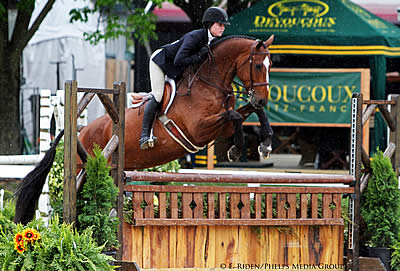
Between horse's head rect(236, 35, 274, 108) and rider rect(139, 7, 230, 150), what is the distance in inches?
13.3

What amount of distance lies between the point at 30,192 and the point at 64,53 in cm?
1073

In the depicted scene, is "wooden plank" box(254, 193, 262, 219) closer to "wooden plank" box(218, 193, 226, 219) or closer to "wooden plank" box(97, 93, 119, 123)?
"wooden plank" box(218, 193, 226, 219)

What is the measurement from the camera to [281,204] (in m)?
5.20

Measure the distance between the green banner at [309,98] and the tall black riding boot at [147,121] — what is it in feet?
16.6

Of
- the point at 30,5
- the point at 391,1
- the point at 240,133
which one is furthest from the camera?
the point at 391,1

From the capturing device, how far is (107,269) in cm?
418

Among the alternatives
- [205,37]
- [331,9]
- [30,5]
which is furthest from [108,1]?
[205,37]

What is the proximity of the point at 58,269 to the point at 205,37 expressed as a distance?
2.86 meters

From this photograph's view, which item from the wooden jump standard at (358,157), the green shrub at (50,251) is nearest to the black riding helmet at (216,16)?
the wooden jump standard at (358,157)

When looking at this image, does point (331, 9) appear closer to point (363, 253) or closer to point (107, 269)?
point (363, 253)

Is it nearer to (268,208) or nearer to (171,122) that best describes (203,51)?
(171,122)

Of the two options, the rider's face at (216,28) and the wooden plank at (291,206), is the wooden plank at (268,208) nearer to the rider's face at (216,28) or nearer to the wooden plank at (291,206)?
the wooden plank at (291,206)

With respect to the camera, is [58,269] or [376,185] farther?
[376,185]

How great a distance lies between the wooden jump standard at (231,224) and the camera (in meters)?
4.98
